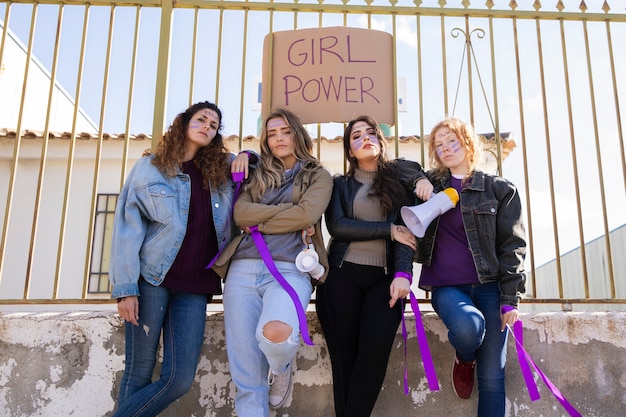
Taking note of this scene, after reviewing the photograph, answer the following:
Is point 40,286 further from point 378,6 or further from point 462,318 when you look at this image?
point 462,318

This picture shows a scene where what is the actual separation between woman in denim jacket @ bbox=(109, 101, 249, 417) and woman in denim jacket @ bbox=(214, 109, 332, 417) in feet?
0.47

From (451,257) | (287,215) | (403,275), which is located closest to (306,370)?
(403,275)

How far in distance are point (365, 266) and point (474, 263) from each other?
0.58m

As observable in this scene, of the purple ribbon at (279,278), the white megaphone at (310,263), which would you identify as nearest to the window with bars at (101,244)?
the purple ribbon at (279,278)

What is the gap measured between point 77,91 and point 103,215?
5264mm

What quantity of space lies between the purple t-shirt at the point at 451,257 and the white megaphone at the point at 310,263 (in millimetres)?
623

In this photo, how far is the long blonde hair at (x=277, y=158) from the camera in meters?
3.14

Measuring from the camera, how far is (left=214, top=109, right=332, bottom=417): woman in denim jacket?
263 cm

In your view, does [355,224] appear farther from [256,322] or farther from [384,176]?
[256,322]

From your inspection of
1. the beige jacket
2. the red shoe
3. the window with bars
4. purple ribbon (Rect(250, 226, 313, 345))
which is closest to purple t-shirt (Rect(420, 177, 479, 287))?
the red shoe

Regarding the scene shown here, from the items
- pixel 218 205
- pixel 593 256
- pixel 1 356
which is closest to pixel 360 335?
pixel 218 205

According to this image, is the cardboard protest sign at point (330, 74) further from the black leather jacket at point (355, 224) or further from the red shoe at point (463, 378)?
the red shoe at point (463, 378)

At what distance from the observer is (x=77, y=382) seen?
3.15 m

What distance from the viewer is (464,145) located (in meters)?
3.27
